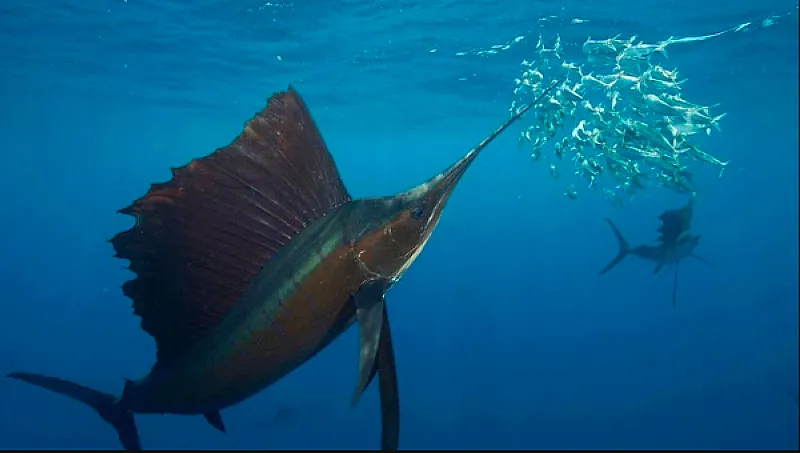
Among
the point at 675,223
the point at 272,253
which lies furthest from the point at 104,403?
the point at 675,223

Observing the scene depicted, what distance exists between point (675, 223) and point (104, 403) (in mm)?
9035

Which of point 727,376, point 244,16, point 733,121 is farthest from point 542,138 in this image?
point 733,121

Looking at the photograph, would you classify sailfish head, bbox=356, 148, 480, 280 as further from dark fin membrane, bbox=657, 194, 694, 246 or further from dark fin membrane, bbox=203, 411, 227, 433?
dark fin membrane, bbox=657, 194, 694, 246

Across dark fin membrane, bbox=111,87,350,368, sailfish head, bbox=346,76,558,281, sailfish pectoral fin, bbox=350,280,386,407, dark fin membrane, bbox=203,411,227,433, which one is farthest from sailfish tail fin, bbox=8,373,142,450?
sailfish head, bbox=346,76,558,281

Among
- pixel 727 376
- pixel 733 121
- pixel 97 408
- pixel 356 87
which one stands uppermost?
pixel 733 121

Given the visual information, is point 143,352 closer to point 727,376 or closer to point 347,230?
point 347,230

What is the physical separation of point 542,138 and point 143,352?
1491 centimetres

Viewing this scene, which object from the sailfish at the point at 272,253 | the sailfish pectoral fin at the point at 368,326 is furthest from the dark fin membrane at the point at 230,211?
the sailfish pectoral fin at the point at 368,326

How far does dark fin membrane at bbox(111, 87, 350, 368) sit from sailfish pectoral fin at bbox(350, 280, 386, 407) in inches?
16.0

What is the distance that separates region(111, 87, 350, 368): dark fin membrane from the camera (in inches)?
82.9

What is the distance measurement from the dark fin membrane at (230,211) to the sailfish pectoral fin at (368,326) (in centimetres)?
41

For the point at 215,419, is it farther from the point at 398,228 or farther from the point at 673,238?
the point at 673,238

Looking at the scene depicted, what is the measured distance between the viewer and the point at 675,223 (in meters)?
9.23

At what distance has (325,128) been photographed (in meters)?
34.5
